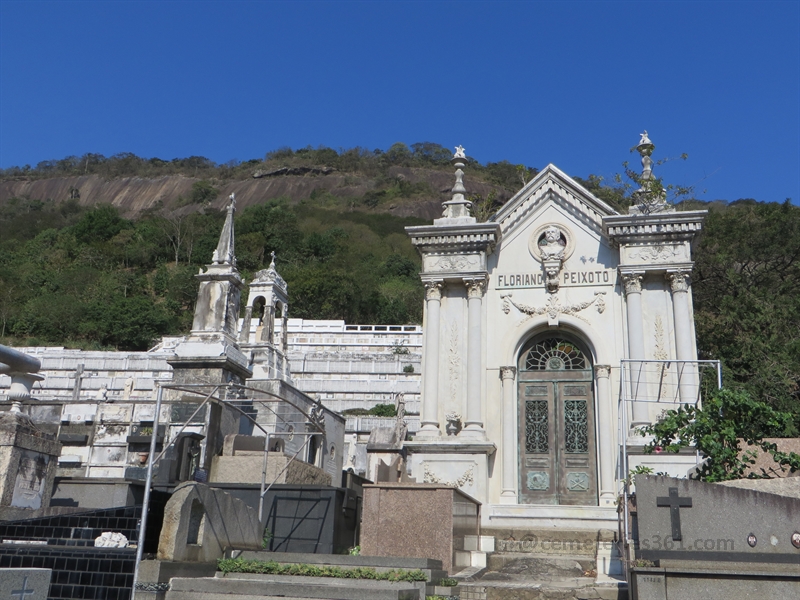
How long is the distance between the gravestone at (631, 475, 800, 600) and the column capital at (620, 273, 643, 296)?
872 centimetres

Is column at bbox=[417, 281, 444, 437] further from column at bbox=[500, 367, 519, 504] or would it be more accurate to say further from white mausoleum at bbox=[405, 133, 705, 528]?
column at bbox=[500, 367, 519, 504]

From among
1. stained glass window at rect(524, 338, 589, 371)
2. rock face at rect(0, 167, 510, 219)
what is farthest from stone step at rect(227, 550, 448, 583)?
rock face at rect(0, 167, 510, 219)

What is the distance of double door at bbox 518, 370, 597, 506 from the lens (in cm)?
1614

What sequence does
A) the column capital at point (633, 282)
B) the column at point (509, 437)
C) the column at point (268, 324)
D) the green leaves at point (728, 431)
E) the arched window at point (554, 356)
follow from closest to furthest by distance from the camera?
the green leaves at point (728, 431) < the column at point (509, 437) < the column capital at point (633, 282) < the arched window at point (554, 356) < the column at point (268, 324)

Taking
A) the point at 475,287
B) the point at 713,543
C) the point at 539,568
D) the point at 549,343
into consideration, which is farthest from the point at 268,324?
the point at 713,543

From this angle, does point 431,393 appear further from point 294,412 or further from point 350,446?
point 350,446

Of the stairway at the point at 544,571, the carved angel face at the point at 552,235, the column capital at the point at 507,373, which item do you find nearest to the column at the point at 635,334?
the carved angel face at the point at 552,235

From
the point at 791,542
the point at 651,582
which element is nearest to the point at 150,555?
the point at 651,582

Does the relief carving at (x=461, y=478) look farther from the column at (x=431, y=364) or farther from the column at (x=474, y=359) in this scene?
the column at (x=431, y=364)

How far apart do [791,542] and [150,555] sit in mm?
7197

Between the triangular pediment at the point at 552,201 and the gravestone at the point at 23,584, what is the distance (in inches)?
556

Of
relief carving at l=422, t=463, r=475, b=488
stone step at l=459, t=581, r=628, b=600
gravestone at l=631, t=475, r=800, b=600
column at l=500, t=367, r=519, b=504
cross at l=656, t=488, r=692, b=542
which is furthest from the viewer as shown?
column at l=500, t=367, r=519, b=504

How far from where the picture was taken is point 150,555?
8984mm

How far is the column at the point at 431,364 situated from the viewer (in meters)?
16.5
